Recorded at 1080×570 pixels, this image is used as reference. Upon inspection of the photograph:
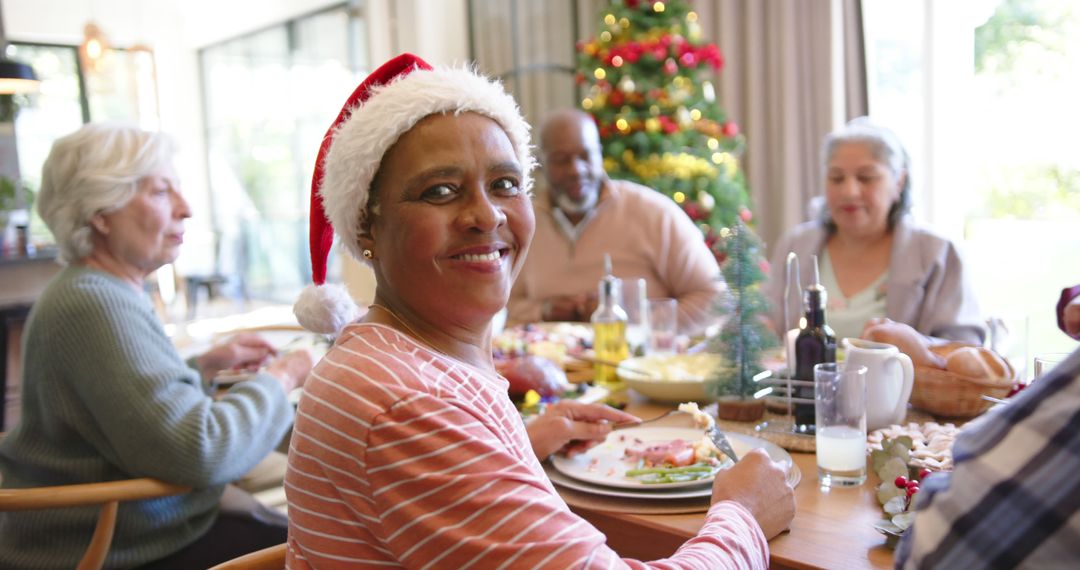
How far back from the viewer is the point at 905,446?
122cm

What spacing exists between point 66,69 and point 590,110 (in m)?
6.66

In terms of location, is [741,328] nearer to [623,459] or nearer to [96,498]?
[623,459]

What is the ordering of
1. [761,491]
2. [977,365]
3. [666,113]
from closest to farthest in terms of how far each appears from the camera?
[761,491] → [977,365] → [666,113]

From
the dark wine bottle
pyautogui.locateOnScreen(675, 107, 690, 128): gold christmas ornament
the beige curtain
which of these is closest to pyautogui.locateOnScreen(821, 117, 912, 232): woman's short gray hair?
the dark wine bottle

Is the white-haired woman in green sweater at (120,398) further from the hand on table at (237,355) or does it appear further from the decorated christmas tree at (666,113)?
the decorated christmas tree at (666,113)

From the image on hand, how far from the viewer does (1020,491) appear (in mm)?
637

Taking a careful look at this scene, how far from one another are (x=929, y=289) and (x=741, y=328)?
1098mm

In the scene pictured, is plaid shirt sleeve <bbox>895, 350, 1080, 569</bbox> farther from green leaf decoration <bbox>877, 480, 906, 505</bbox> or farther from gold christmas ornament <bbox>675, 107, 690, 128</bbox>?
gold christmas ornament <bbox>675, 107, 690, 128</bbox>

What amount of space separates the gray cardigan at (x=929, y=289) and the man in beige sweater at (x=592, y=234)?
77 cm

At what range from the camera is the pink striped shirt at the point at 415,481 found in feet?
2.65

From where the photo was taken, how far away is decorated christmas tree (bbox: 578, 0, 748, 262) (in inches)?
185

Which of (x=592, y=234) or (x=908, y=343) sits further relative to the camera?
(x=592, y=234)

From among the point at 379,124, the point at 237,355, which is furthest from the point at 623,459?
the point at 237,355

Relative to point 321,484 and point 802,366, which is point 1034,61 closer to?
point 802,366
